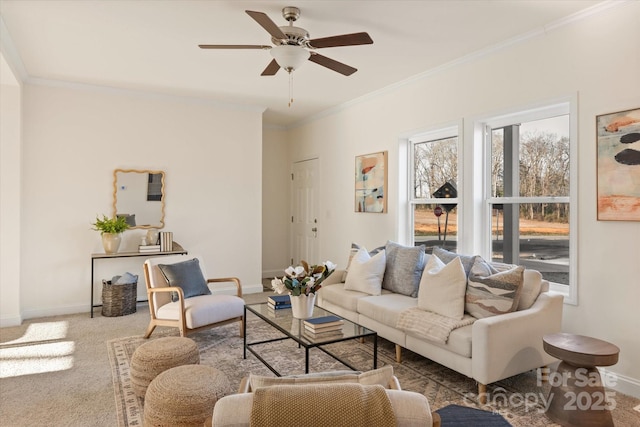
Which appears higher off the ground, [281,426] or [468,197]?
[468,197]

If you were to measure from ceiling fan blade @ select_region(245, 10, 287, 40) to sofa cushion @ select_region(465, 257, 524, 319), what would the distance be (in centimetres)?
226

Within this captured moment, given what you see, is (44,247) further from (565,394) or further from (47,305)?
(565,394)

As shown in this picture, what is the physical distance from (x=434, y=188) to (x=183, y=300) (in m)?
2.90

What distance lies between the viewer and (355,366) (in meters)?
3.29

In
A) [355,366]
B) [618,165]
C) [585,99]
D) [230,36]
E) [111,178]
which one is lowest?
[355,366]

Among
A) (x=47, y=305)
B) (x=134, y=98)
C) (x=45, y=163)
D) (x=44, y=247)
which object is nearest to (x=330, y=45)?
(x=134, y=98)

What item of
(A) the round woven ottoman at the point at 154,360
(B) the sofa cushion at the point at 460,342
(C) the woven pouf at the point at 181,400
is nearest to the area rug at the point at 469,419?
(B) the sofa cushion at the point at 460,342

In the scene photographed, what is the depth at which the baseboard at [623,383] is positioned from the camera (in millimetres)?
2737

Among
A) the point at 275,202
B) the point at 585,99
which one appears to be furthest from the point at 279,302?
the point at 275,202

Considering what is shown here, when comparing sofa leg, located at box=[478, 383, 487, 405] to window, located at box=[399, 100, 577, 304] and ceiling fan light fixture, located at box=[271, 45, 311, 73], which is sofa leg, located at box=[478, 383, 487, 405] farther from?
ceiling fan light fixture, located at box=[271, 45, 311, 73]

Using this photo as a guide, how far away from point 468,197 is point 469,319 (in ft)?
4.61

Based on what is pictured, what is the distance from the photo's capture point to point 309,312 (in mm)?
3084

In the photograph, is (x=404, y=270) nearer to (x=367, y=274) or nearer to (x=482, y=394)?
(x=367, y=274)

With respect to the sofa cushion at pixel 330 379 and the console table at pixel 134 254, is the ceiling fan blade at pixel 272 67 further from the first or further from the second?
the console table at pixel 134 254
